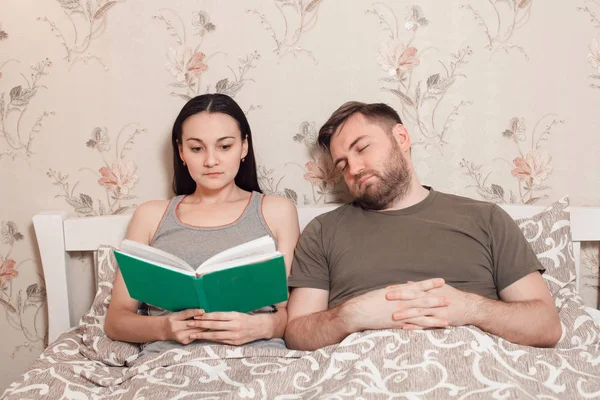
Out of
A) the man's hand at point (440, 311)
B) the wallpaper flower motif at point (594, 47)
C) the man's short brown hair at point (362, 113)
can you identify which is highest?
the wallpaper flower motif at point (594, 47)

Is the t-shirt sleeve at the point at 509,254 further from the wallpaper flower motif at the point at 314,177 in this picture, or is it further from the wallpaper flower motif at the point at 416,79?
the wallpaper flower motif at the point at 314,177

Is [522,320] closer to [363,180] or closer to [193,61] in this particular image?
[363,180]

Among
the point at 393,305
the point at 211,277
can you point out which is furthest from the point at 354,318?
the point at 211,277

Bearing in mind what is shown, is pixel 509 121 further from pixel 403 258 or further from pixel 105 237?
pixel 105 237

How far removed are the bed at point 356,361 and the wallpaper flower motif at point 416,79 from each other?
355mm

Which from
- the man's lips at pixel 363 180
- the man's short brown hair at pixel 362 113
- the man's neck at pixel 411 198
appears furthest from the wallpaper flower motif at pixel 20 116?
the man's neck at pixel 411 198

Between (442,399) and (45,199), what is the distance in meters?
1.40

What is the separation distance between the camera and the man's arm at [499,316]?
4.17ft

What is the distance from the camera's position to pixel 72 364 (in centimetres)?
143

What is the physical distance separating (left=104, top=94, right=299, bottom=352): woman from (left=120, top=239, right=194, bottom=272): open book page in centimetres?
26

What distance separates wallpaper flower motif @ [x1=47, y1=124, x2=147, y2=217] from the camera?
179 centimetres

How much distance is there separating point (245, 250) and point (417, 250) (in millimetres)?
500

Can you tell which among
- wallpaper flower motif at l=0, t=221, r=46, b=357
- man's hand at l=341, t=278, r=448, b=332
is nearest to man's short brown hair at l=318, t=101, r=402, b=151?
man's hand at l=341, t=278, r=448, b=332

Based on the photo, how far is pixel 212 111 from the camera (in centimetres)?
161
